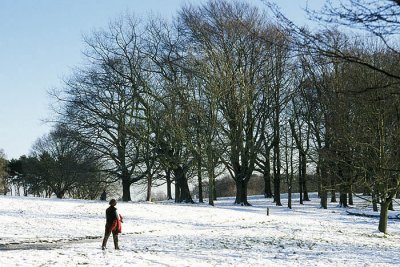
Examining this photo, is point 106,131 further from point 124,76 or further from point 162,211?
point 162,211

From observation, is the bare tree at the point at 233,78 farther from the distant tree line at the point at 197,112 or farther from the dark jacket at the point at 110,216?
the dark jacket at the point at 110,216

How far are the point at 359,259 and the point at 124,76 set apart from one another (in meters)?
30.6

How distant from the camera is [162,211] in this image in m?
30.6

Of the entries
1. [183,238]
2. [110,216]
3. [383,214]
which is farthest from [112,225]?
[383,214]

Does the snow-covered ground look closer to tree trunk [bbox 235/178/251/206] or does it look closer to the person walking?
the person walking

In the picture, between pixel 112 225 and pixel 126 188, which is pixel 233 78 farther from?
pixel 112 225

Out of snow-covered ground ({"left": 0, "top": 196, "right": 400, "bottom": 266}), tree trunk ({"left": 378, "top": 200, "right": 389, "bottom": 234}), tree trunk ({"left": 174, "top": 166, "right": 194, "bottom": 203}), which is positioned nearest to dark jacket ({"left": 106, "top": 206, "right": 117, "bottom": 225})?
snow-covered ground ({"left": 0, "top": 196, "right": 400, "bottom": 266})

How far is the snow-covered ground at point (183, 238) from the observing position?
46.5ft

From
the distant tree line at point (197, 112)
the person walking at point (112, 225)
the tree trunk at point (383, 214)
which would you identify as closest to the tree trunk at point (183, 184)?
the distant tree line at point (197, 112)

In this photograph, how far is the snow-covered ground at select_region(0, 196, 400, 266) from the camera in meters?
14.2

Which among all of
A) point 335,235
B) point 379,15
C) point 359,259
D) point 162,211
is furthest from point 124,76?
point 379,15

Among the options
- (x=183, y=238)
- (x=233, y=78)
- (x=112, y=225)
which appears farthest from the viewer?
(x=233, y=78)

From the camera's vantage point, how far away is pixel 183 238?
1991cm

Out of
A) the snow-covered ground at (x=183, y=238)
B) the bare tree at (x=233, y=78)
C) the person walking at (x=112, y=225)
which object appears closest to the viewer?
the snow-covered ground at (x=183, y=238)
